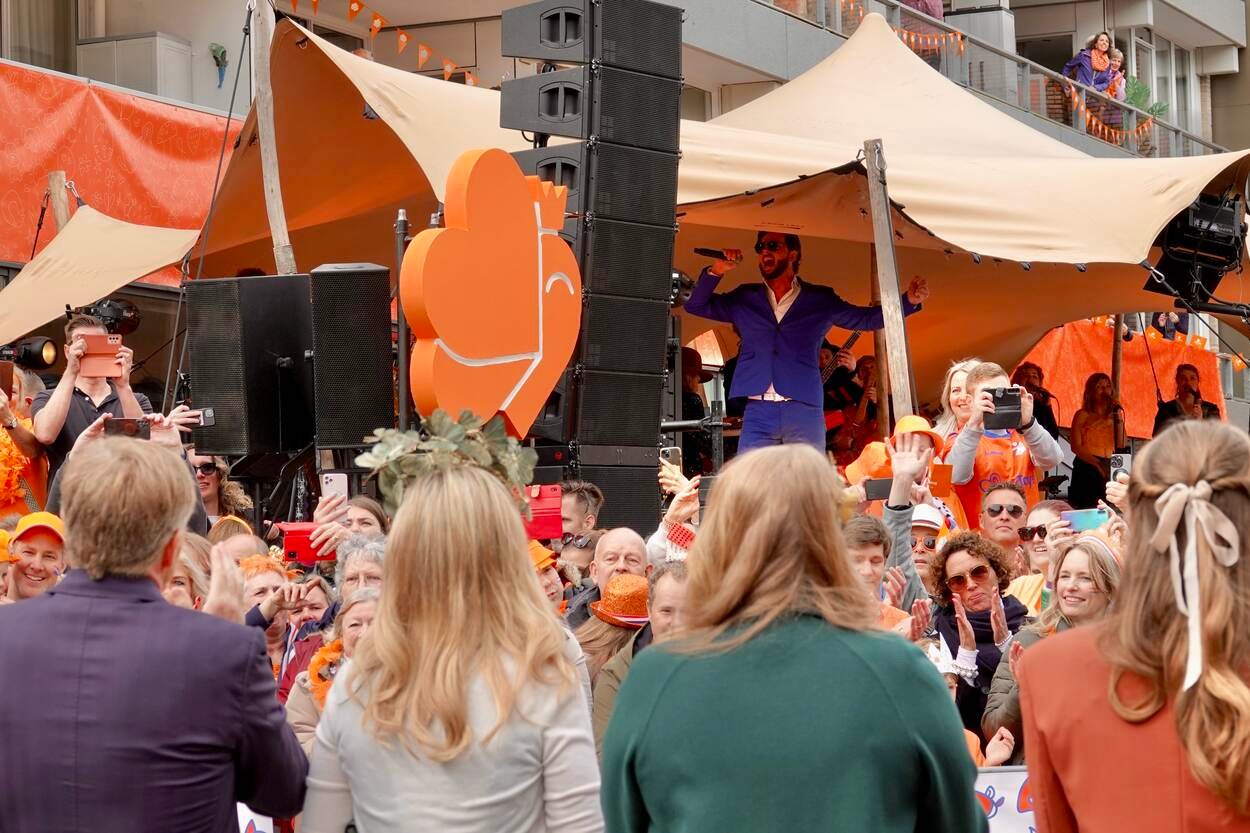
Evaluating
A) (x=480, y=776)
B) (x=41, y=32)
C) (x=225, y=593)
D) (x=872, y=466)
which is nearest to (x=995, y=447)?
(x=872, y=466)

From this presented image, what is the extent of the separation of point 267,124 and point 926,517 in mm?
5186

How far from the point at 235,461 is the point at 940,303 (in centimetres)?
805

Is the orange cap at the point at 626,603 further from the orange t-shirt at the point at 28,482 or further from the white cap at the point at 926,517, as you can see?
the orange t-shirt at the point at 28,482

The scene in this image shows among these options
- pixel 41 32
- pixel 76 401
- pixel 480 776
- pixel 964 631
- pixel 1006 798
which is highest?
pixel 41 32

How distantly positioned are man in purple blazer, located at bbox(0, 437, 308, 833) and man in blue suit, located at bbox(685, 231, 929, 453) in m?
7.45

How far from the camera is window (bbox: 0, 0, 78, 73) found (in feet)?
49.6

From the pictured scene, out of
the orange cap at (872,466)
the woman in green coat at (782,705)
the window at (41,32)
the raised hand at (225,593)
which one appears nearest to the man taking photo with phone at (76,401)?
the orange cap at (872,466)

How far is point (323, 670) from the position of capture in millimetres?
4613

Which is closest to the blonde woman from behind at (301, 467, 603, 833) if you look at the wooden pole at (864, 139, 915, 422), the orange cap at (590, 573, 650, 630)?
the orange cap at (590, 573, 650, 630)

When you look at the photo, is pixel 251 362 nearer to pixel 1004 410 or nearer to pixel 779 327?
pixel 1004 410

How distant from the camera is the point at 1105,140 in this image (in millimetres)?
26844

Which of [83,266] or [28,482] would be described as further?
[83,266]

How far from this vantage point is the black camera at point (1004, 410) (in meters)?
7.92

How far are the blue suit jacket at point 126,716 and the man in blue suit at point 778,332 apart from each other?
7.49 m
